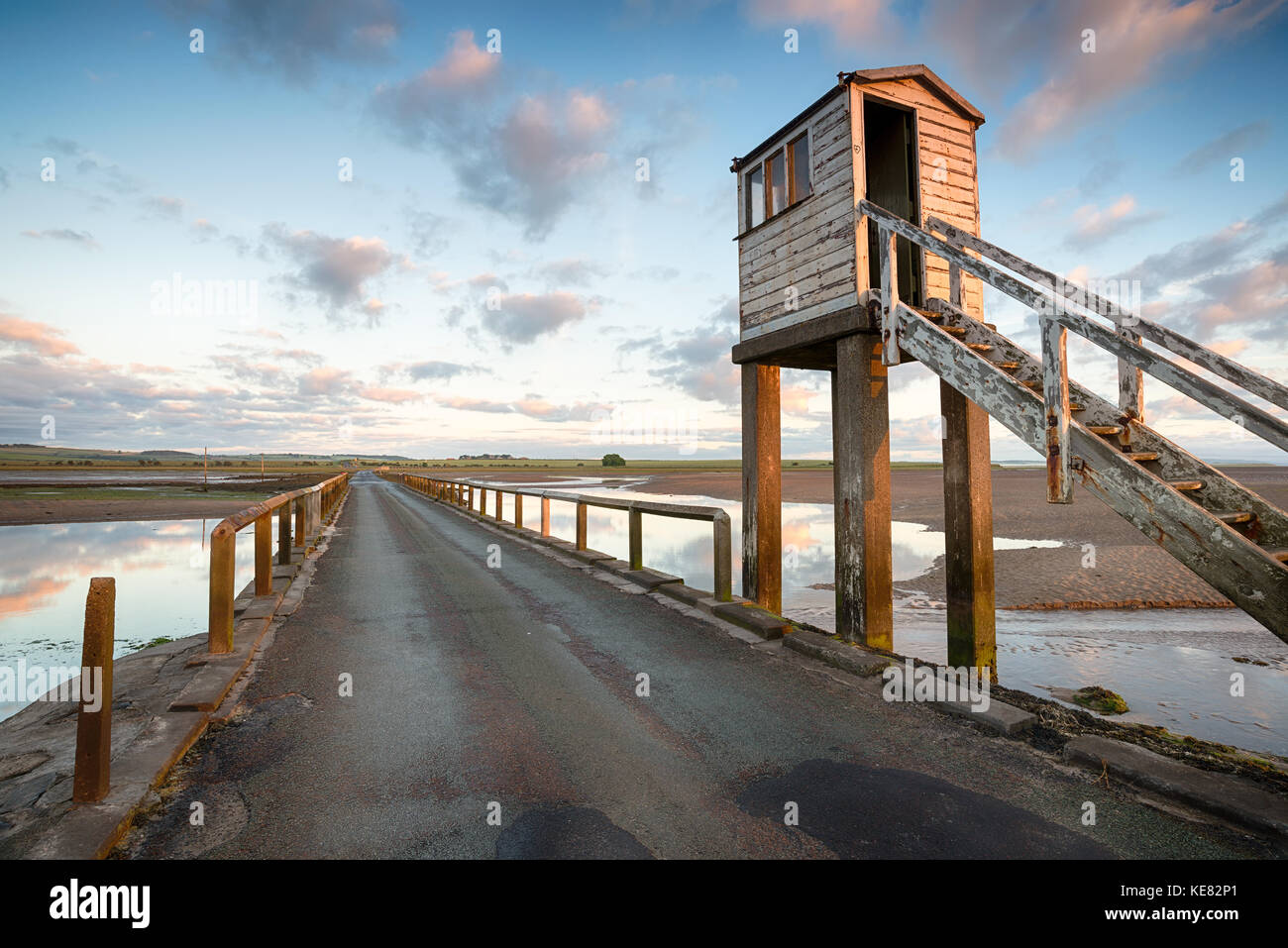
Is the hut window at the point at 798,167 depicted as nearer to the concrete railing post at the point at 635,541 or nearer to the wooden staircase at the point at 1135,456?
the wooden staircase at the point at 1135,456

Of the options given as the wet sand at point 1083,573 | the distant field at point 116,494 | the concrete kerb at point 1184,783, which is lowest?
the wet sand at point 1083,573

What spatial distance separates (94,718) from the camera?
2.88 m

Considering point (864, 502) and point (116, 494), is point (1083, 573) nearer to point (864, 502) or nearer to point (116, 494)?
point (864, 502)

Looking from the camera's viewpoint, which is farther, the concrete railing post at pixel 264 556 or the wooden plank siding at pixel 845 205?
the concrete railing post at pixel 264 556

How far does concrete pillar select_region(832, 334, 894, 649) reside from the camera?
20.7ft

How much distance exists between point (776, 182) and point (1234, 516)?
6304 mm

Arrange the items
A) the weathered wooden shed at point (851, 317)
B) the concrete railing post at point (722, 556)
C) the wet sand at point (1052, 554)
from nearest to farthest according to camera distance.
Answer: the weathered wooden shed at point (851, 317)
the concrete railing post at point (722, 556)
the wet sand at point (1052, 554)

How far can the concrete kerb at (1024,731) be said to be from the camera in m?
2.81

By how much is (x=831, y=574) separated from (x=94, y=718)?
533 inches

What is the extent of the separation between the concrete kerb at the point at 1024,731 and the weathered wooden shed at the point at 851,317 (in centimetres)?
113

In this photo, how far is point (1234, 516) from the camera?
3.82m

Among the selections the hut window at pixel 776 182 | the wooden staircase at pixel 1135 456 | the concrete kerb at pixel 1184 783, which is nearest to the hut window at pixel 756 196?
the hut window at pixel 776 182
